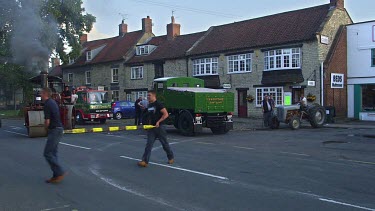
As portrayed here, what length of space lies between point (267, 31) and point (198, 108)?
15309 mm

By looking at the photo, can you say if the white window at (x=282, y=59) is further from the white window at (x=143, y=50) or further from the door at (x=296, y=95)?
the white window at (x=143, y=50)

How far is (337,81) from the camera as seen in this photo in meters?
26.8

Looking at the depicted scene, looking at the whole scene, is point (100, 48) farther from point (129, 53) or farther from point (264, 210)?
point (264, 210)

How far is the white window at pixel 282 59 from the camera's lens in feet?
89.2

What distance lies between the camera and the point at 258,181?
25.6 feet

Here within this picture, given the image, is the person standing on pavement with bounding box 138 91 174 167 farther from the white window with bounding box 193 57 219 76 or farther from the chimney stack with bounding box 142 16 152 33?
the chimney stack with bounding box 142 16 152 33

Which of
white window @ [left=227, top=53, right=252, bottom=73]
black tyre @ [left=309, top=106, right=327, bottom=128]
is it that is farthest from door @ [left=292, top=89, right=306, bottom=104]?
black tyre @ [left=309, top=106, right=327, bottom=128]

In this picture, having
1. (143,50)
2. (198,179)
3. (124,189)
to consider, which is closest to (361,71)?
(143,50)

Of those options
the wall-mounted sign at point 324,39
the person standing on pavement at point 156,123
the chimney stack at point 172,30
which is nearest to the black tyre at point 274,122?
the wall-mounted sign at point 324,39

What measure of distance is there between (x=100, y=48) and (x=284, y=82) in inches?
1052

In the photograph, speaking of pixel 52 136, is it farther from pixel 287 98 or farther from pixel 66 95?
pixel 287 98

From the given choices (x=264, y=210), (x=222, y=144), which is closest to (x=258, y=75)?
(x=222, y=144)

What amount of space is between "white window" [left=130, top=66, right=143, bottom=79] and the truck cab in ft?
70.2

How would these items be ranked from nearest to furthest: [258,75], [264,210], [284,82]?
[264,210] < [284,82] < [258,75]
